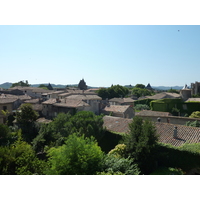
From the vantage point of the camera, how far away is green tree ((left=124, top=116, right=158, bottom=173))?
1123cm

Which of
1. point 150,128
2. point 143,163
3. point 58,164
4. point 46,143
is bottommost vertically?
point 46,143

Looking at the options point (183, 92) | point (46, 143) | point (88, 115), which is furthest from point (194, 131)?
point (183, 92)

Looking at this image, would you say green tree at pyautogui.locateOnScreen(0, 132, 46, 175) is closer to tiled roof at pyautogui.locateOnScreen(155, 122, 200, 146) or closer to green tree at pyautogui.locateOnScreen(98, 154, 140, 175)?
green tree at pyautogui.locateOnScreen(98, 154, 140, 175)

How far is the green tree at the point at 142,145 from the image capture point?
11.2m

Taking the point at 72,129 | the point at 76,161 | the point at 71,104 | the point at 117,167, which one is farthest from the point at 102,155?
the point at 71,104

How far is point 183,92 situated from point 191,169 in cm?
3417

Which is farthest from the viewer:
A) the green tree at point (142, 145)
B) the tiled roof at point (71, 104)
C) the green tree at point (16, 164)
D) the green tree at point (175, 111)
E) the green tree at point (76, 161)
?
the green tree at point (175, 111)

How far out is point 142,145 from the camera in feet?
36.7

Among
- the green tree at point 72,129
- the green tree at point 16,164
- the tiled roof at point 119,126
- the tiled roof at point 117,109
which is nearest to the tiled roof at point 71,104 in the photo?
the tiled roof at point 117,109

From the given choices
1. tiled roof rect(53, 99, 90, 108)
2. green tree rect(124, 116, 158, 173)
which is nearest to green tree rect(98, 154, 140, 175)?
green tree rect(124, 116, 158, 173)

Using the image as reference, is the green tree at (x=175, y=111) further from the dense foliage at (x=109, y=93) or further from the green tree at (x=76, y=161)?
the dense foliage at (x=109, y=93)

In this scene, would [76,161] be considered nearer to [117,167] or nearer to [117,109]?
[117,167]

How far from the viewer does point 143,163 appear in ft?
36.9

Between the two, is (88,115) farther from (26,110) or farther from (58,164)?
(26,110)
